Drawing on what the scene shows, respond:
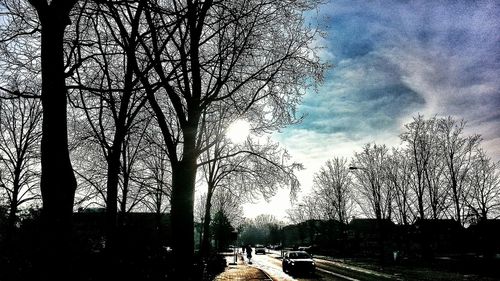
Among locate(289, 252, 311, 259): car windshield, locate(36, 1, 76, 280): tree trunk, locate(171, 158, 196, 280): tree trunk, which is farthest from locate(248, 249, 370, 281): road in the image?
locate(36, 1, 76, 280): tree trunk

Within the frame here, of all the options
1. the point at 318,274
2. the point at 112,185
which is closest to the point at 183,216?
the point at 112,185

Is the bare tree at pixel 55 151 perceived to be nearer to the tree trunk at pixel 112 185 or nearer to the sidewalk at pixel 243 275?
the tree trunk at pixel 112 185

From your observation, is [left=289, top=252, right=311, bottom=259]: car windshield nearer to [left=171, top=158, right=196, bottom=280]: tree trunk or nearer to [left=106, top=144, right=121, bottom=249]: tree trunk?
[left=106, top=144, right=121, bottom=249]: tree trunk

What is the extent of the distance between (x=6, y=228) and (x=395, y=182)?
4005 cm

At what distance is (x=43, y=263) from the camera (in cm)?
418

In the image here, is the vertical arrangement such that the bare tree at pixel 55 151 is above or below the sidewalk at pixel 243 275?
above

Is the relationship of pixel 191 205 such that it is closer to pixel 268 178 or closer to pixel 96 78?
pixel 268 178

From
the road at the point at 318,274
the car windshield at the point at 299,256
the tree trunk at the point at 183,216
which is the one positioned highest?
the tree trunk at the point at 183,216

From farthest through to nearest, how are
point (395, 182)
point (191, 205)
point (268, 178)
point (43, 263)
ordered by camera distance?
1. point (395, 182)
2. point (268, 178)
3. point (191, 205)
4. point (43, 263)

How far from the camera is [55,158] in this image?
4605 millimetres

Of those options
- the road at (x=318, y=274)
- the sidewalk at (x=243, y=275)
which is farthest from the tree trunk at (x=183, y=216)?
the road at (x=318, y=274)

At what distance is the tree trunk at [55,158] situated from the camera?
4.26m

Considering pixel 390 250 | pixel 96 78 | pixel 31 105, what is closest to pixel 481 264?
pixel 390 250

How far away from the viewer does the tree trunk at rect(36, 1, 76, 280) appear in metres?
4.26
